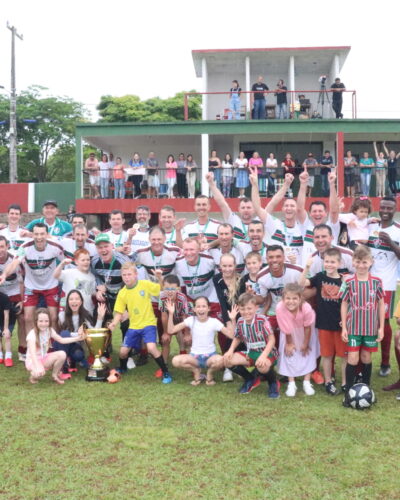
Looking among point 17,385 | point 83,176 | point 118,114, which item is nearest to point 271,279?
point 17,385

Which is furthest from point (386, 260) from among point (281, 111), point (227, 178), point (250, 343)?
point (281, 111)

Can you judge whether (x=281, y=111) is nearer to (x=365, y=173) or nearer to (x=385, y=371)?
(x=365, y=173)

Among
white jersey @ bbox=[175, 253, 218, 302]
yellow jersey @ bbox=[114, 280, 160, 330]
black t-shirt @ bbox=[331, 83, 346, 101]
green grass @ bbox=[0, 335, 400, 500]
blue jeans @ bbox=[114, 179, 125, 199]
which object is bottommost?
green grass @ bbox=[0, 335, 400, 500]

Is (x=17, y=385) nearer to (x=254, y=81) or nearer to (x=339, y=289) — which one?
(x=339, y=289)

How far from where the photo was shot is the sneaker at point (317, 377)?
619cm

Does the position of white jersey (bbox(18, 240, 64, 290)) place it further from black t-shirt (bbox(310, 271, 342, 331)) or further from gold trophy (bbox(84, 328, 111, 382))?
black t-shirt (bbox(310, 271, 342, 331))

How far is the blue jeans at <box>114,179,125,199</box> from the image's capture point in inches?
805

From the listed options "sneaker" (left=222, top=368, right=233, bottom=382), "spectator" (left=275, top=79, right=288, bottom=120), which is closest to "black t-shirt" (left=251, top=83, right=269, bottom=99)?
"spectator" (left=275, top=79, right=288, bottom=120)

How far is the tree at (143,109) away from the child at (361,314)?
40657mm

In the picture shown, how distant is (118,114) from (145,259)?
133ft

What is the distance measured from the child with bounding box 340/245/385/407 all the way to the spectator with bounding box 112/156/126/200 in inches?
618

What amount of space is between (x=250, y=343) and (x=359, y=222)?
2.23 meters

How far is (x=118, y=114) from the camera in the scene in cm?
4538

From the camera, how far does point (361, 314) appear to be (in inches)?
214
